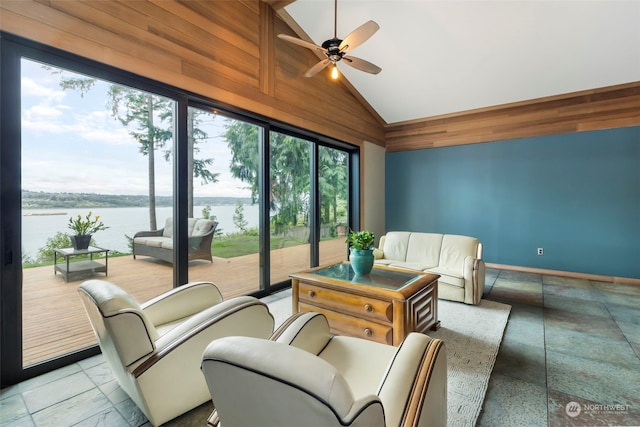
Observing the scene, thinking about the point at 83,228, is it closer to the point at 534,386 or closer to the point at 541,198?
the point at 534,386

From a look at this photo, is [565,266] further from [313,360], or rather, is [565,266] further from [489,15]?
[313,360]

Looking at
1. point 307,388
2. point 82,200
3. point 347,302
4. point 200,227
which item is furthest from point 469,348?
point 82,200

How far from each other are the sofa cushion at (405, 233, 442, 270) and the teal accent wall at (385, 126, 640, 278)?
2099 mm

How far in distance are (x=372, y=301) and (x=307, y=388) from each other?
183 centimetres

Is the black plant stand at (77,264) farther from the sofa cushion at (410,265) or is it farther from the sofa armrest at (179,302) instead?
the sofa cushion at (410,265)

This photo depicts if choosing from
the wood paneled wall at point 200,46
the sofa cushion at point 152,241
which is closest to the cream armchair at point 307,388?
the sofa cushion at point 152,241

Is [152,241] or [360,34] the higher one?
[360,34]

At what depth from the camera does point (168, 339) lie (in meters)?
1.60

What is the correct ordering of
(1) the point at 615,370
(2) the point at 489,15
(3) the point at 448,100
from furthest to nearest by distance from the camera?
(3) the point at 448,100 → (2) the point at 489,15 → (1) the point at 615,370

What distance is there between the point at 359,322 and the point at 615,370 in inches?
76.2

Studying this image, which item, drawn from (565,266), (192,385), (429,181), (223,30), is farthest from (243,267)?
(565,266)

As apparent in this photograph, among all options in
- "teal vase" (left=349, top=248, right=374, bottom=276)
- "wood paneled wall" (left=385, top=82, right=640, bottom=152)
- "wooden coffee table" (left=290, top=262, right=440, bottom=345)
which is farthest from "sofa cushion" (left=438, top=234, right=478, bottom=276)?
"wood paneled wall" (left=385, top=82, right=640, bottom=152)

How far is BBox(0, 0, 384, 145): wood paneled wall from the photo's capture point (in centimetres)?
221

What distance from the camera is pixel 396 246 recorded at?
14.8ft
